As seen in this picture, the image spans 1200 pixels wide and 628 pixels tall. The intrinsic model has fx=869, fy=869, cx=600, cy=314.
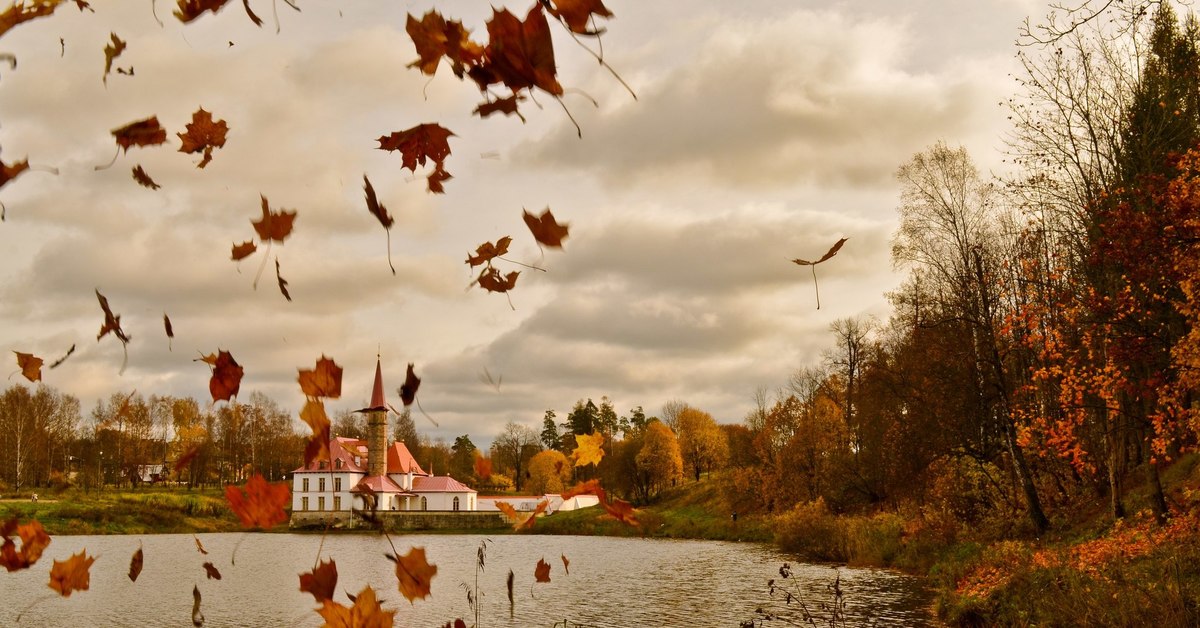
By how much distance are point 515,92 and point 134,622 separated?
21.5m

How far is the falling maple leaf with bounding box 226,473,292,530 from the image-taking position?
9.75 feet

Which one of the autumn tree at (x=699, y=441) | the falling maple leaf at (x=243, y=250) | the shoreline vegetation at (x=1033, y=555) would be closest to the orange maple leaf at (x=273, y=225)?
the falling maple leaf at (x=243, y=250)

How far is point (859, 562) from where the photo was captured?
94.0 ft

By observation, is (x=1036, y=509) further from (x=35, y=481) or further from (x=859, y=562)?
(x=35, y=481)

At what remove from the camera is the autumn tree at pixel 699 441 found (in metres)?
81.0

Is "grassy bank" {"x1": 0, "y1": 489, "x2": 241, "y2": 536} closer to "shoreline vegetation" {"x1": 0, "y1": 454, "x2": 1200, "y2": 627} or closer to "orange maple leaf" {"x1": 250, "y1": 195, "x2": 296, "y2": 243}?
"shoreline vegetation" {"x1": 0, "y1": 454, "x2": 1200, "y2": 627}

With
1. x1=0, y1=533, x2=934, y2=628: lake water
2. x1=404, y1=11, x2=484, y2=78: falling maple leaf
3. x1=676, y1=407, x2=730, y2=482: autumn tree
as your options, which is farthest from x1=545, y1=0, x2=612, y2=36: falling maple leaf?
x1=676, y1=407, x2=730, y2=482: autumn tree

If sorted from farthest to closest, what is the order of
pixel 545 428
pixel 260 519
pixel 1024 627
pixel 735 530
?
pixel 545 428 < pixel 735 530 < pixel 1024 627 < pixel 260 519

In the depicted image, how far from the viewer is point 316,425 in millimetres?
2791

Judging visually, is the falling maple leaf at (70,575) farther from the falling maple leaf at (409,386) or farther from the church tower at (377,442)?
the church tower at (377,442)

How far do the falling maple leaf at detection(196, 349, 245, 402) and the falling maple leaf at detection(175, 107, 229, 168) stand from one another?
758mm

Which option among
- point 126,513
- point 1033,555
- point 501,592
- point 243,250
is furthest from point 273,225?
point 126,513

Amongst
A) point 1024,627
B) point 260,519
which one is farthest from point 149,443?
point 260,519

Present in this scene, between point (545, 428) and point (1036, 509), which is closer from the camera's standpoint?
→ point (1036, 509)
